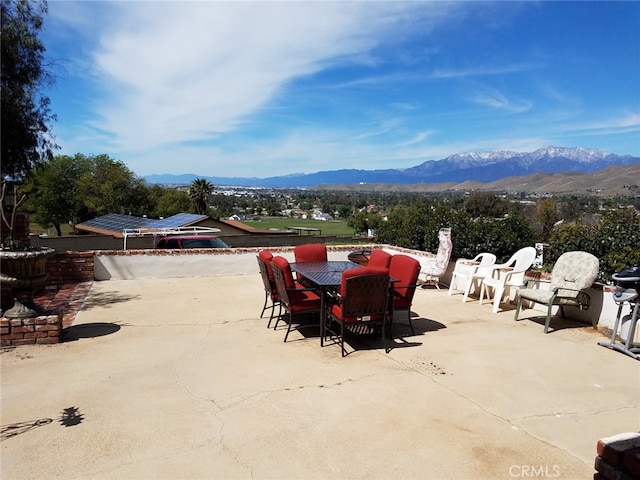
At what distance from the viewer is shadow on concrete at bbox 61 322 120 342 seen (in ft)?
17.2

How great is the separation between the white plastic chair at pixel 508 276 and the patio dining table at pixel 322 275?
7.65ft

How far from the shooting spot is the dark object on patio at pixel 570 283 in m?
5.77

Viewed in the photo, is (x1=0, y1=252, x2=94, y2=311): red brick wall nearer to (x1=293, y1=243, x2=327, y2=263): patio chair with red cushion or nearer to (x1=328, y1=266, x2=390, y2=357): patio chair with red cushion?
(x1=293, y1=243, x2=327, y2=263): patio chair with red cushion

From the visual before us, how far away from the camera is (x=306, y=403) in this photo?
360cm

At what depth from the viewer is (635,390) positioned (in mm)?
3979

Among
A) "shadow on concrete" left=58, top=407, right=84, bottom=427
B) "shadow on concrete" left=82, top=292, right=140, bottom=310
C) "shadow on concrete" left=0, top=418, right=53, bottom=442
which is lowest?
"shadow on concrete" left=82, top=292, right=140, bottom=310

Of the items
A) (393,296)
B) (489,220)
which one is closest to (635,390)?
(393,296)

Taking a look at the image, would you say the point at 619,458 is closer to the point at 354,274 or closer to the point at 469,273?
the point at 354,274

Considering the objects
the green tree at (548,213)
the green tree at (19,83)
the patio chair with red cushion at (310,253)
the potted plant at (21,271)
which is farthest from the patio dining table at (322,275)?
the green tree at (548,213)

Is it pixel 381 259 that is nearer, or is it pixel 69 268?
pixel 381 259

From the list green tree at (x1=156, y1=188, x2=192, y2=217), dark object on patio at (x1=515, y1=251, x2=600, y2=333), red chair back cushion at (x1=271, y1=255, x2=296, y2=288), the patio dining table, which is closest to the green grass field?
green tree at (x1=156, y1=188, x2=192, y2=217)

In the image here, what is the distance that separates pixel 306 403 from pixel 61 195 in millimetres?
53426

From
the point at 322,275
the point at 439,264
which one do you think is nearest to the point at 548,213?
the point at 439,264

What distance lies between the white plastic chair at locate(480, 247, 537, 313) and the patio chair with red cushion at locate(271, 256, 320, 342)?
9.98 feet
